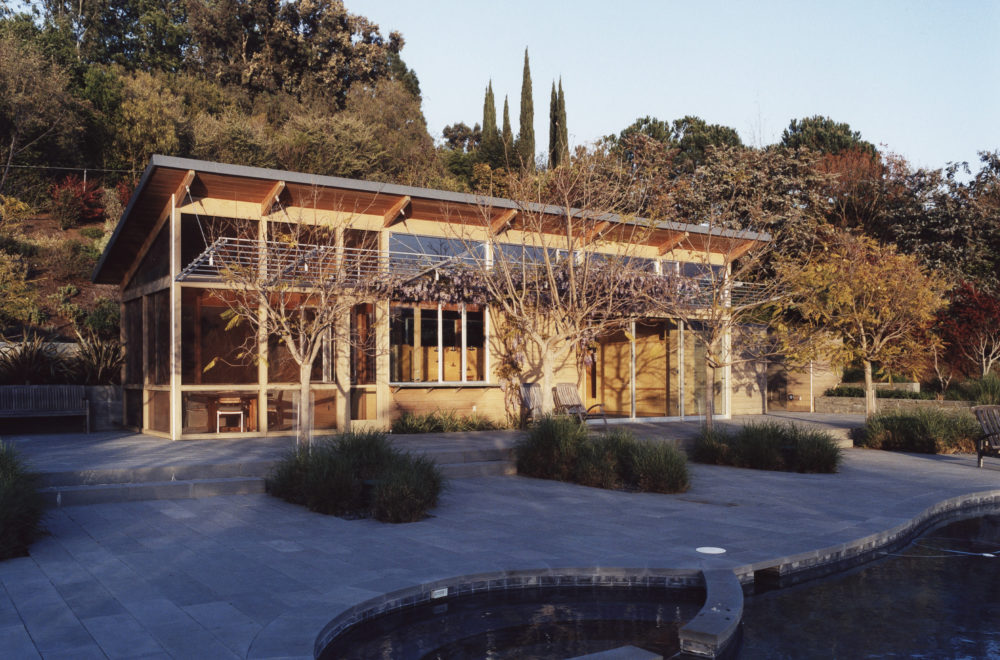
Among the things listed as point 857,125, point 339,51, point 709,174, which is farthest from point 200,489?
point 857,125

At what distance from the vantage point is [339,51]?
109 feet

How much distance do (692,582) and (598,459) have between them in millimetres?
4245

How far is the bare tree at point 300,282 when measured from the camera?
9.61m

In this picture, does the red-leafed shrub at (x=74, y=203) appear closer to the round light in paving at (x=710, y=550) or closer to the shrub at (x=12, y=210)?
Result: the shrub at (x=12, y=210)

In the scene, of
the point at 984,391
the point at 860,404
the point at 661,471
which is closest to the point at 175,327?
the point at 661,471

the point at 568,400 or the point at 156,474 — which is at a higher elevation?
the point at 568,400

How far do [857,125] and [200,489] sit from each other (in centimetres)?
3426

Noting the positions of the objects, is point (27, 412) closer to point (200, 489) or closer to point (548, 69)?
point (200, 489)

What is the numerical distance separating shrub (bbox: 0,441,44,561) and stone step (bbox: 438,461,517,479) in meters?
4.62

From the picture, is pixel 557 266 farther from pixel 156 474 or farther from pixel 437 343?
pixel 156 474

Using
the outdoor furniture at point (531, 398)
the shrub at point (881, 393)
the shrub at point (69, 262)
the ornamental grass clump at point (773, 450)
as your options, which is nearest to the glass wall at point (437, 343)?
the outdoor furniture at point (531, 398)

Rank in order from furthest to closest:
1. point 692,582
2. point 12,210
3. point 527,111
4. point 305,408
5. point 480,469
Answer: point 527,111, point 12,210, point 480,469, point 305,408, point 692,582

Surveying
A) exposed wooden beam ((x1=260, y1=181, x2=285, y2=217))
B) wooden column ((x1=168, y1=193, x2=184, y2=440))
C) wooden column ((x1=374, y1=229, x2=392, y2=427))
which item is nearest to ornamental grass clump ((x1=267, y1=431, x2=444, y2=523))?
wooden column ((x1=168, y1=193, x2=184, y2=440))

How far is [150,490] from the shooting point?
8047 millimetres
